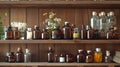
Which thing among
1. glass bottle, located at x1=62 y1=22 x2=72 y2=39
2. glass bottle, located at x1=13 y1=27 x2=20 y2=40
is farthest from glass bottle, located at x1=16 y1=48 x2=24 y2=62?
glass bottle, located at x1=62 y1=22 x2=72 y2=39

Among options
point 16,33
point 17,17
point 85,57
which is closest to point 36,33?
point 16,33

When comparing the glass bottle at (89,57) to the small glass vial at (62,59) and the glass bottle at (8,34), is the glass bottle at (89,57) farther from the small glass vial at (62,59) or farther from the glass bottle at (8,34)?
the glass bottle at (8,34)

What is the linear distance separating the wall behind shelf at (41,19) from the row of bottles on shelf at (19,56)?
100mm

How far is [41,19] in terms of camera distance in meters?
2.21

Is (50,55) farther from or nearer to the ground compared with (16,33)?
nearer to the ground

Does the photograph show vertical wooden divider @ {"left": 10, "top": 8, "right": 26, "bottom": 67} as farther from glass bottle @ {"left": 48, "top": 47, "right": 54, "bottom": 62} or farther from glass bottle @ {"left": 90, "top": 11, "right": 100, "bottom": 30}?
glass bottle @ {"left": 90, "top": 11, "right": 100, "bottom": 30}

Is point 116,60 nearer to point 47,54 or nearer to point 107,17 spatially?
point 107,17

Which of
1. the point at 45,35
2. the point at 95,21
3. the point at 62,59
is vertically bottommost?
the point at 62,59

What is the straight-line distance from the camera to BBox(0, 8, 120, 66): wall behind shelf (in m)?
2.20

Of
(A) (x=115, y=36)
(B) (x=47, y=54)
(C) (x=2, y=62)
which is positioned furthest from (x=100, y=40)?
(C) (x=2, y=62)

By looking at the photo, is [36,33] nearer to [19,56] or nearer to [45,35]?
[45,35]

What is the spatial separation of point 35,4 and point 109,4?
1.97 feet

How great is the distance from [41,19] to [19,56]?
15.1 inches

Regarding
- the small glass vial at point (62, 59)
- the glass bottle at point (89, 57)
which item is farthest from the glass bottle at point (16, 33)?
the glass bottle at point (89, 57)
